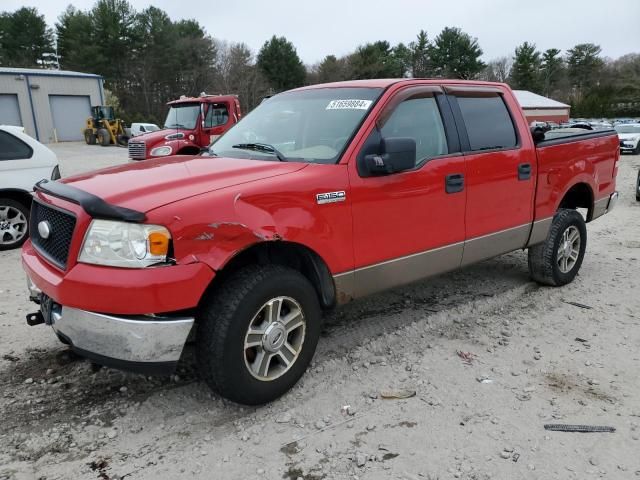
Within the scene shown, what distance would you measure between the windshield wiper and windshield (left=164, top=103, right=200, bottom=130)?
9938 millimetres

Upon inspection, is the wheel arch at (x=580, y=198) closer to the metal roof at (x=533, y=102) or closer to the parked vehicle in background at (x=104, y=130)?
the parked vehicle in background at (x=104, y=130)

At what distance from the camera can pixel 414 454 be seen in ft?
8.98

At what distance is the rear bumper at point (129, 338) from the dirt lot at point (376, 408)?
1.69 ft

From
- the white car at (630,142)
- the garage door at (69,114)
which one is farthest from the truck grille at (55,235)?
the garage door at (69,114)

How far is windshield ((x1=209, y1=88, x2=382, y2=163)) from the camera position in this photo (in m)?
3.53

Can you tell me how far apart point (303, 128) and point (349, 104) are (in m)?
0.38

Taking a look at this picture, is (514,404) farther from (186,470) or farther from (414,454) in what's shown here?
(186,470)

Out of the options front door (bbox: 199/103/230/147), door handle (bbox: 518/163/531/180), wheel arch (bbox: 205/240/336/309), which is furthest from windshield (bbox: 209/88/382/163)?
front door (bbox: 199/103/230/147)

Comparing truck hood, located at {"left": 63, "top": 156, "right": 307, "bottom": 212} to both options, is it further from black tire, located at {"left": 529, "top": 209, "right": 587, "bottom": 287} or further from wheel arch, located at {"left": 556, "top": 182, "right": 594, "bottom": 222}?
wheel arch, located at {"left": 556, "top": 182, "right": 594, "bottom": 222}

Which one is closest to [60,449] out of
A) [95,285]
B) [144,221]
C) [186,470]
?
[186,470]

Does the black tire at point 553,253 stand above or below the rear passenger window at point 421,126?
below

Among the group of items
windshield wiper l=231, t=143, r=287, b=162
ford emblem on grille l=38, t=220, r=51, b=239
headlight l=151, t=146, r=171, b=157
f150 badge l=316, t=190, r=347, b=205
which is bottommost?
headlight l=151, t=146, r=171, b=157

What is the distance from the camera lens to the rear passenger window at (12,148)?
7062mm

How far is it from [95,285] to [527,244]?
3886mm
